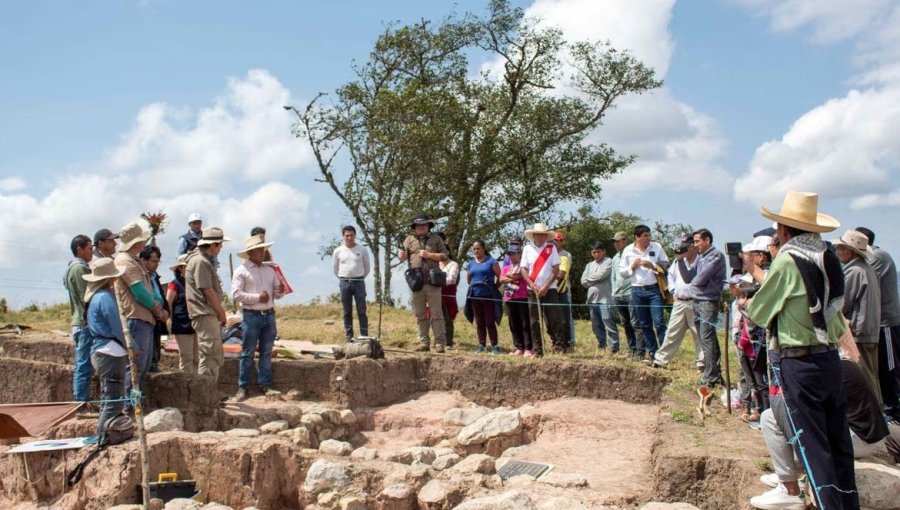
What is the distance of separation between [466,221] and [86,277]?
14358 millimetres

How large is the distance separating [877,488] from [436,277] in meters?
6.83

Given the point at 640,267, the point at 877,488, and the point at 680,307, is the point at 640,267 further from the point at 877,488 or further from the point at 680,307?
the point at 877,488

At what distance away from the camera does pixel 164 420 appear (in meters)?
8.26

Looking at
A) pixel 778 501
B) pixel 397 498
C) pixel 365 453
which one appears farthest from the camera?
pixel 365 453

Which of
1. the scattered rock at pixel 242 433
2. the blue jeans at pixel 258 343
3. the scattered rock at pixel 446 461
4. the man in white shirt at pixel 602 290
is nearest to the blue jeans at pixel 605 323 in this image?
the man in white shirt at pixel 602 290

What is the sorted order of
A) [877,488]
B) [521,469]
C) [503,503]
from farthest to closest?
[521,469] < [503,503] < [877,488]

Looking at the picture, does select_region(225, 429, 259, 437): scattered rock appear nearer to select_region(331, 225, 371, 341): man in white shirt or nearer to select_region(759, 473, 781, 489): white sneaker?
select_region(331, 225, 371, 341): man in white shirt

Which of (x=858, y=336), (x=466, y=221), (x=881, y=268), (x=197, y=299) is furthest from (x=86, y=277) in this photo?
(x=466, y=221)

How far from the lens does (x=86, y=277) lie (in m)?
7.69

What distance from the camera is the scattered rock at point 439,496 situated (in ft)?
21.5

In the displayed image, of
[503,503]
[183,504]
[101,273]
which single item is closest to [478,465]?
[503,503]

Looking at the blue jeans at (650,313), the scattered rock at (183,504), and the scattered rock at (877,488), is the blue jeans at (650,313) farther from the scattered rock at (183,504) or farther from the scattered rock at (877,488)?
the scattered rock at (183,504)

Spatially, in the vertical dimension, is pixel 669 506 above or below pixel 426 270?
below

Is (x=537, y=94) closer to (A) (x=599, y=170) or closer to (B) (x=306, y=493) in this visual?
(A) (x=599, y=170)
